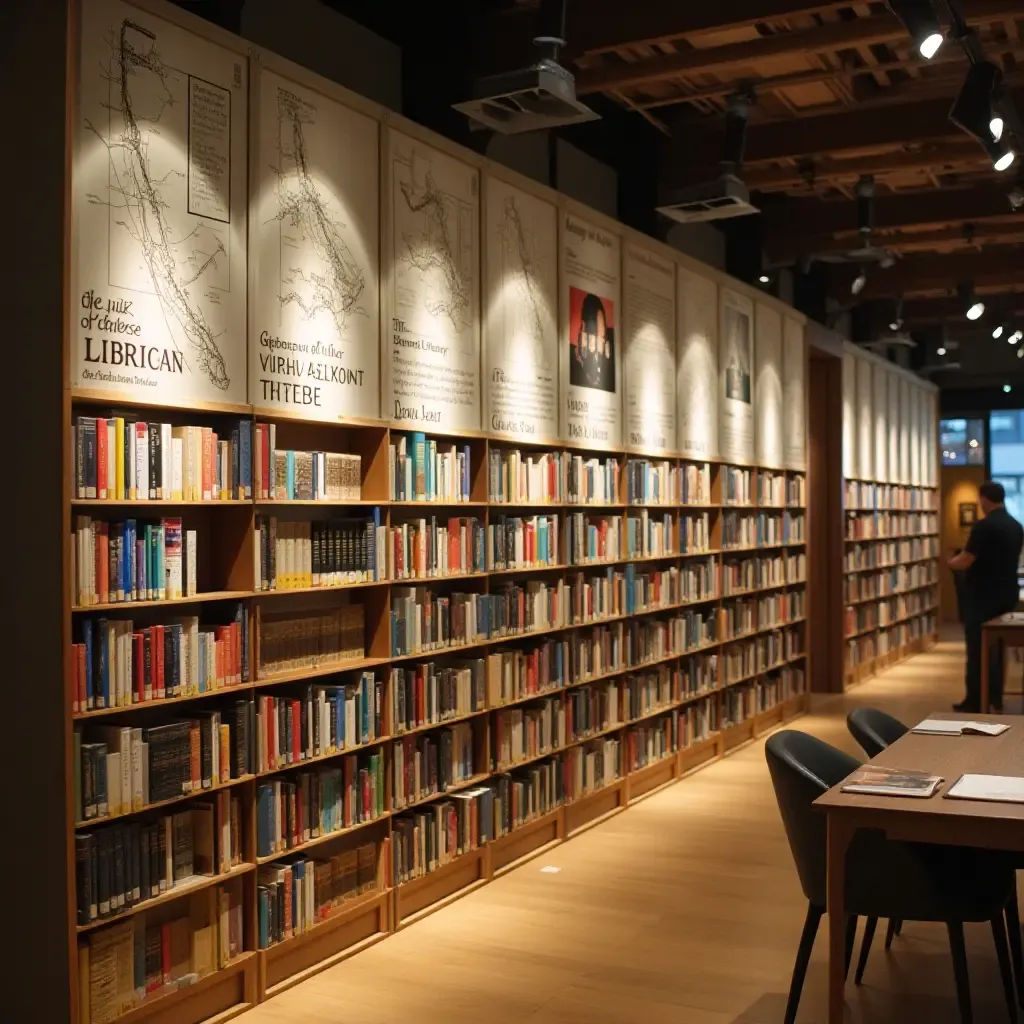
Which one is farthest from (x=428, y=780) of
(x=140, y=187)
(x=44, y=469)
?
(x=140, y=187)

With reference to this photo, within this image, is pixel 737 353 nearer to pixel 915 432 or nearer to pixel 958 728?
pixel 958 728

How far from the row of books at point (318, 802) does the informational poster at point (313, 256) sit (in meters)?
1.49

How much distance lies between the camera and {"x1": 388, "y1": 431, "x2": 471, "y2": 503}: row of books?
18.6 ft

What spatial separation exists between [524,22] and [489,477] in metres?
2.25

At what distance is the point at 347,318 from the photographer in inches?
213

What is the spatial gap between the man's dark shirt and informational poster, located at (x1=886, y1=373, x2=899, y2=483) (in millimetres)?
5106

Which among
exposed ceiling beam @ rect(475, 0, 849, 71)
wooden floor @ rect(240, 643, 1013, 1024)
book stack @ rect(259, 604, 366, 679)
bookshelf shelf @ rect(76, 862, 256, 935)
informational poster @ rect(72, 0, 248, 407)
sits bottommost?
wooden floor @ rect(240, 643, 1013, 1024)

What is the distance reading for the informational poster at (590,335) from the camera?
24.3ft

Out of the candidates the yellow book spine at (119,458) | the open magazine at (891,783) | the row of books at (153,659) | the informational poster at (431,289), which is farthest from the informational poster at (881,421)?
the yellow book spine at (119,458)

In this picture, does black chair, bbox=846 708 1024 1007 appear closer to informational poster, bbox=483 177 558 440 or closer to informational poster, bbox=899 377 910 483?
informational poster, bbox=483 177 558 440

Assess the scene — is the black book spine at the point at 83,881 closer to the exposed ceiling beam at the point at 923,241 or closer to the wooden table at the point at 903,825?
the wooden table at the point at 903,825

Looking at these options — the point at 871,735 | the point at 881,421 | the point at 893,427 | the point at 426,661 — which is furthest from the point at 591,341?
the point at 893,427

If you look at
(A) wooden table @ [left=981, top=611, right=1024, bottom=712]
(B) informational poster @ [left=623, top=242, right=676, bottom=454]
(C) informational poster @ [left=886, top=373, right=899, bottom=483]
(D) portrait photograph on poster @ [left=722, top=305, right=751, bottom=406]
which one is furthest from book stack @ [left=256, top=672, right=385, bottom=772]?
(C) informational poster @ [left=886, top=373, right=899, bottom=483]

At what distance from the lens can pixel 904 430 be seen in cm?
1638
